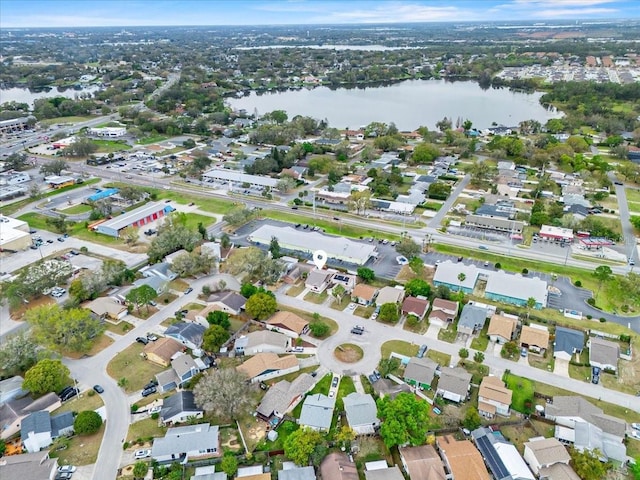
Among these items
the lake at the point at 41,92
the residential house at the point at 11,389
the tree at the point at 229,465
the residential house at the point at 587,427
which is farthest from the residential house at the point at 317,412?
the lake at the point at 41,92

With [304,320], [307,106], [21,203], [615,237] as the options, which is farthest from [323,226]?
[307,106]

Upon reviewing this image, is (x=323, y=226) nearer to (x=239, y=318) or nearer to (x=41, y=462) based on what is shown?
(x=239, y=318)

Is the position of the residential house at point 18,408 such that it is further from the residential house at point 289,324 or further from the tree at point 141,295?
the residential house at point 289,324

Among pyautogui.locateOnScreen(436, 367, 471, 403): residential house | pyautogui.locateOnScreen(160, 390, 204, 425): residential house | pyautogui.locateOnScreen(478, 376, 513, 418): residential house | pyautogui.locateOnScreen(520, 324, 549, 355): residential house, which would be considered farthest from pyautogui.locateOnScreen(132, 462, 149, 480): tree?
pyautogui.locateOnScreen(520, 324, 549, 355): residential house

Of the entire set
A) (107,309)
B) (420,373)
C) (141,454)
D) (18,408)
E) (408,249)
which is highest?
(408,249)

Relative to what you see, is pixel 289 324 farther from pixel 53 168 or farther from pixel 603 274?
pixel 53 168

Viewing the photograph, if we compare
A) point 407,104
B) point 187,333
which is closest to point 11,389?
point 187,333
